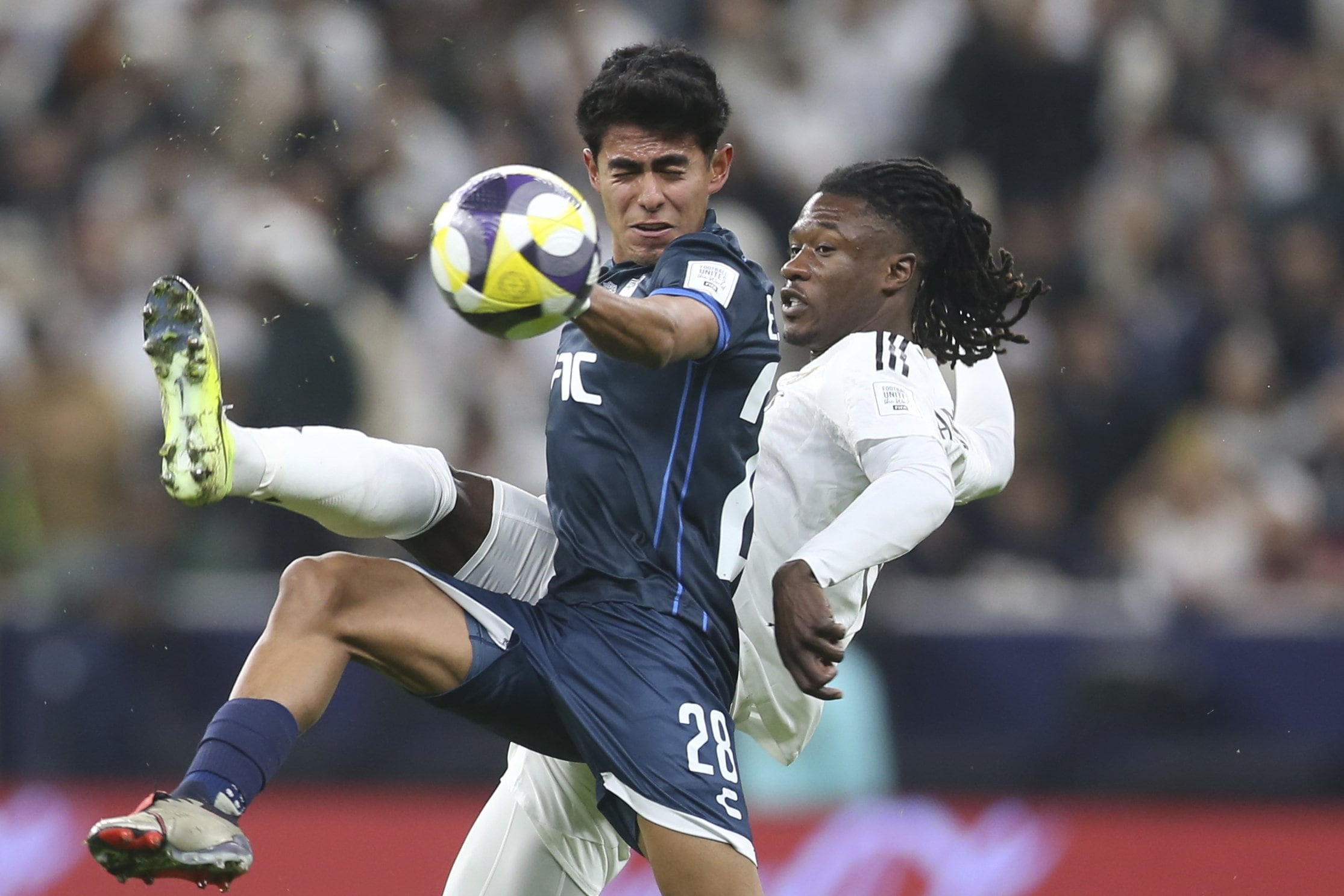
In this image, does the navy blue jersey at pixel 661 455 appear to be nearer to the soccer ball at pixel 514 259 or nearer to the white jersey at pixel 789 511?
the white jersey at pixel 789 511

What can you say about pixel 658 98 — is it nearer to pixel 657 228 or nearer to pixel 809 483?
pixel 657 228

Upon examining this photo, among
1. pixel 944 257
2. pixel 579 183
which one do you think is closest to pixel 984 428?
pixel 944 257

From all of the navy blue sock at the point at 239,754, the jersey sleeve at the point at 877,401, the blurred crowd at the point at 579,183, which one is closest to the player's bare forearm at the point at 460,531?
the navy blue sock at the point at 239,754

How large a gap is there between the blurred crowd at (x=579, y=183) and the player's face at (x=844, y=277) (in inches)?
132

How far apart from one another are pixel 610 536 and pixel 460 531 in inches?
12.8

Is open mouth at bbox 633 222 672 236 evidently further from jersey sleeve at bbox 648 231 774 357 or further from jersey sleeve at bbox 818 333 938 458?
jersey sleeve at bbox 818 333 938 458

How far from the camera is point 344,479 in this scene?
375 centimetres

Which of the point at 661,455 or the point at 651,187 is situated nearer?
the point at 661,455

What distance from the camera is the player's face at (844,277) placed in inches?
171

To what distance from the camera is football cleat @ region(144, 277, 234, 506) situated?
3512mm

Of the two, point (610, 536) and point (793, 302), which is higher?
point (793, 302)

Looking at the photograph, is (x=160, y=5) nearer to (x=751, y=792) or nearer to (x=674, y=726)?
(x=751, y=792)

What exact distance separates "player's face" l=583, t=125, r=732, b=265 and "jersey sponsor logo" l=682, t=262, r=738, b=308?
8.4 inches

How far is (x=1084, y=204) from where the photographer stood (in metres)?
8.98
